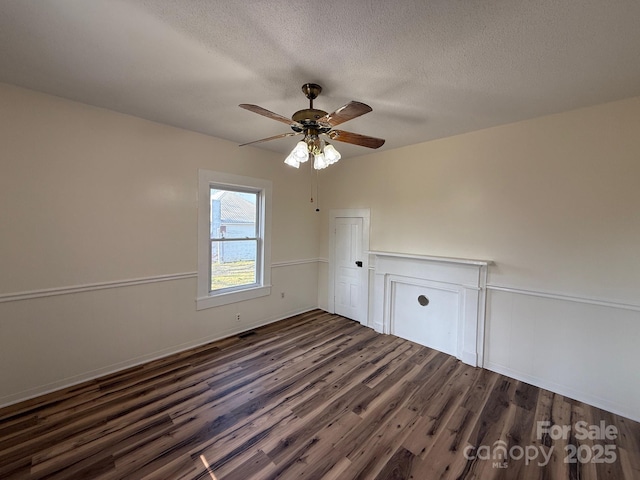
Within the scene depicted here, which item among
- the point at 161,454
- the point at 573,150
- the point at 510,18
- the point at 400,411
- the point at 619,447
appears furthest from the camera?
the point at 573,150

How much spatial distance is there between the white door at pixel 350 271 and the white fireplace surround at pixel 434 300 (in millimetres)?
228

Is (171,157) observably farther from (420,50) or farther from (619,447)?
(619,447)

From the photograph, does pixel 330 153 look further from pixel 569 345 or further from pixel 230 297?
pixel 569 345

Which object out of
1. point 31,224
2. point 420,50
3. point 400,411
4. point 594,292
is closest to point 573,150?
point 594,292

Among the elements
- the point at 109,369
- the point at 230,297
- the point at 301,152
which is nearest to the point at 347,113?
the point at 301,152

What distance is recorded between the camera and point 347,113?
1.72 metres

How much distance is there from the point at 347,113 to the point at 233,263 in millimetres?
2743

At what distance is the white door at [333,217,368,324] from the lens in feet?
13.7

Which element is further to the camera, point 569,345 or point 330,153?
point 569,345

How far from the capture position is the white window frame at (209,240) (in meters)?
3.27

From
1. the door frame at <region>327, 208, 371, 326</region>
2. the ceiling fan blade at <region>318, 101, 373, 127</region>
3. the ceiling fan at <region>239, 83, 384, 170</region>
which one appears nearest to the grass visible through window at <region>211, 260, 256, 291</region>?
the door frame at <region>327, 208, 371, 326</region>

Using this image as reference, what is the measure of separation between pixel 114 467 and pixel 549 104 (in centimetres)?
428

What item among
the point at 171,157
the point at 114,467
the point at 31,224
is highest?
the point at 171,157

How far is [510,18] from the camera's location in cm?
137
